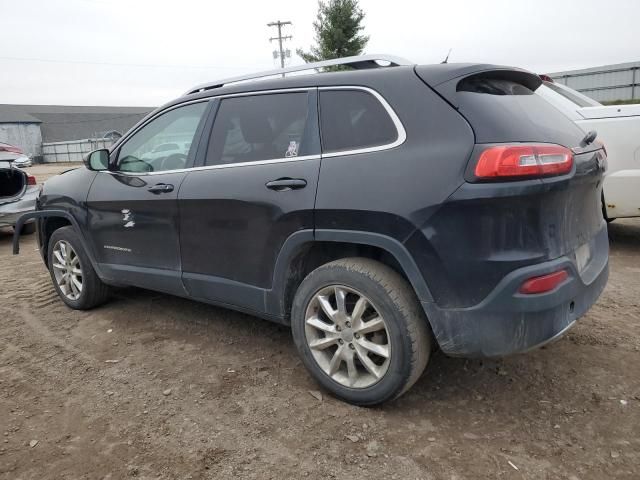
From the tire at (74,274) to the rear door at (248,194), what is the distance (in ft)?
4.36

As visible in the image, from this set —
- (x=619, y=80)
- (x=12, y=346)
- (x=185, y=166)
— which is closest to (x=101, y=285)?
(x=12, y=346)

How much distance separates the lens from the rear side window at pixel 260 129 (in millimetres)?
3041

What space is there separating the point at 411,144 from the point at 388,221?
390 mm

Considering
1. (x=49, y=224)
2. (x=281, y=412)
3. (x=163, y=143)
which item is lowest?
(x=281, y=412)

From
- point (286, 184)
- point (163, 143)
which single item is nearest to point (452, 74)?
point (286, 184)

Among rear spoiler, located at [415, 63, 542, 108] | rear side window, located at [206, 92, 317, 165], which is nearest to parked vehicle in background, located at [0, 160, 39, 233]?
rear side window, located at [206, 92, 317, 165]

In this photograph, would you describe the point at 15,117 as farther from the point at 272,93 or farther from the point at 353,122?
the point at 353,122

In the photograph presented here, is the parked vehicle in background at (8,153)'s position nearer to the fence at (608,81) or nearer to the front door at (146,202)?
the front door at (146,202)

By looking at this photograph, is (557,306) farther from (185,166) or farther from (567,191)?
(185,166)

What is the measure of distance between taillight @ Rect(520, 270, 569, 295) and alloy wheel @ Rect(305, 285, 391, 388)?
27.2 inches

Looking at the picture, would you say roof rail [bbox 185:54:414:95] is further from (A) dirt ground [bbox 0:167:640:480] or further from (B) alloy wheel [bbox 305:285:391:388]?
(A) dirt ground [bbox 0:167:640:480]

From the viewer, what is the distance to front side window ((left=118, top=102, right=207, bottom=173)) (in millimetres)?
3635

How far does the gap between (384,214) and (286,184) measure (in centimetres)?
66

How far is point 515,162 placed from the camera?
2.29 m
